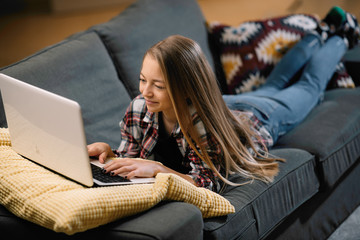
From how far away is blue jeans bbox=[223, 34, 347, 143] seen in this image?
210cm

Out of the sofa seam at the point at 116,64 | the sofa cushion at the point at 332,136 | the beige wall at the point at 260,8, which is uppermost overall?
the sofa seam at the point at 116,64

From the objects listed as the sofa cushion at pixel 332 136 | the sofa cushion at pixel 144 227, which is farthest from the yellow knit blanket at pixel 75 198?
the sofa cushion at pixel 332 136

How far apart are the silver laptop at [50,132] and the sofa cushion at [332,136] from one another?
2.69 feet

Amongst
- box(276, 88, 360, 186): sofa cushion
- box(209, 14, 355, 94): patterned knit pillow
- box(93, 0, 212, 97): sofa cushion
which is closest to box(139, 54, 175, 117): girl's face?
box(93, 0, 212, 97): sofa cushion

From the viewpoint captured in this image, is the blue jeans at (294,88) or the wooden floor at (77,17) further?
the wooden floor at (77,17)

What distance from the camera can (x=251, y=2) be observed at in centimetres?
455

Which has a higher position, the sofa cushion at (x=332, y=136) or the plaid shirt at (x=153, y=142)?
the plaid shirt at (x=153, y=142)

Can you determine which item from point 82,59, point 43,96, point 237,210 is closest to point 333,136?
point 237,210

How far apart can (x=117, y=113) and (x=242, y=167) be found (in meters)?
0.60

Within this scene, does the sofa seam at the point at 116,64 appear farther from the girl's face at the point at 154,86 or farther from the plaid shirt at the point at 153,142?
the girl's face at the point at 154,86

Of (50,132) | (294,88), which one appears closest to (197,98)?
(50,132)

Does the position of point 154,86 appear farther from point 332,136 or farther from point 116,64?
point 332,136

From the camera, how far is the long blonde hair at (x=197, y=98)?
1.51 metres

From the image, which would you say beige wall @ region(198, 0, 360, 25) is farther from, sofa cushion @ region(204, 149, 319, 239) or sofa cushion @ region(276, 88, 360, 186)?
sofa cushion @ region(204, 149, 319, 239)
